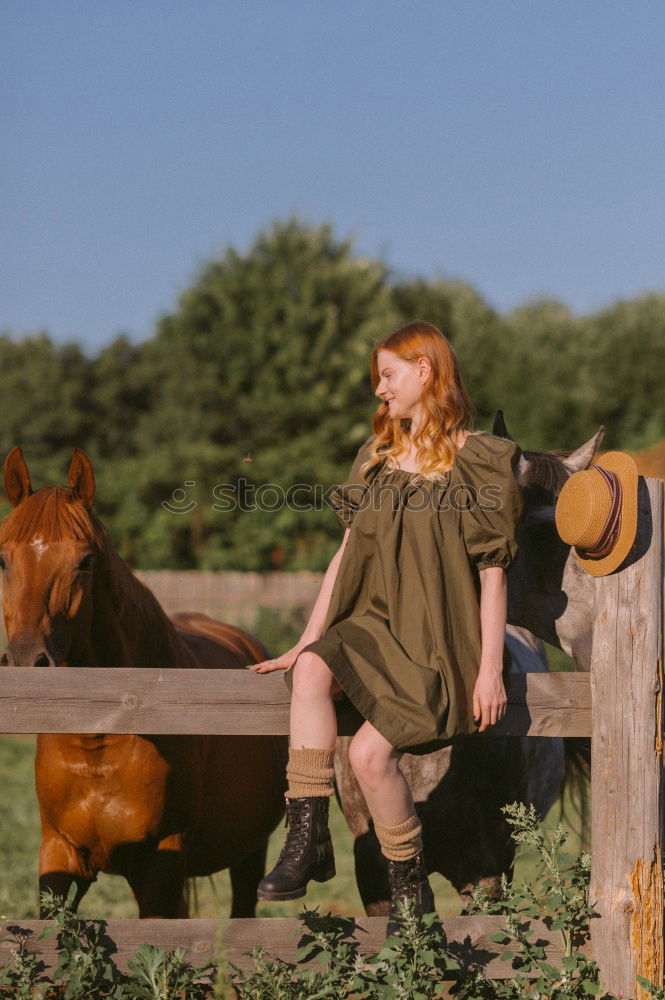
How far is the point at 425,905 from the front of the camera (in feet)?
9.57

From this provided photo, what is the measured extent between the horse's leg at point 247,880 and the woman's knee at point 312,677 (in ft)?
9.01

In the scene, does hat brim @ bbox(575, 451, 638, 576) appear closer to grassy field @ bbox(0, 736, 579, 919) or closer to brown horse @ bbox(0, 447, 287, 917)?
brown horse @ bbox(0, 447, 287, 917)

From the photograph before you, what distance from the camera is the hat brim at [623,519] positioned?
3.03 meters

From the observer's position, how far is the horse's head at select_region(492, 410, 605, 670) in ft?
12.2

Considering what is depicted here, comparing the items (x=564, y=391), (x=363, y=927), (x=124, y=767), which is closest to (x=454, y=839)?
(x=363, y=927)

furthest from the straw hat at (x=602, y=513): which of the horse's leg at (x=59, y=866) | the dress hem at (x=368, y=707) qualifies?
the horse's leg at (x=59, y=866)

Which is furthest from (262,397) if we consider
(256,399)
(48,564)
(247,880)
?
(48,564)

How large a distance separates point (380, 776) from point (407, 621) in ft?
1.45

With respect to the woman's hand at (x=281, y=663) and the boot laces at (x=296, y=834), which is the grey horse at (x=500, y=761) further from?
the boot laces at (x=296, y=834)

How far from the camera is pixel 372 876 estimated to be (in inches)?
153

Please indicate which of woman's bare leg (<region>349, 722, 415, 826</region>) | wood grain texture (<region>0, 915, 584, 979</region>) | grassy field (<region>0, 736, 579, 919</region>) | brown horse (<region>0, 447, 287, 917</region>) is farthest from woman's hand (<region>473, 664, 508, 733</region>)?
grassy field (<region>0, 736, 579, 919</region>)

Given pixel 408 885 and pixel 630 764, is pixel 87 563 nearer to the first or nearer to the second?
pixel 408 885

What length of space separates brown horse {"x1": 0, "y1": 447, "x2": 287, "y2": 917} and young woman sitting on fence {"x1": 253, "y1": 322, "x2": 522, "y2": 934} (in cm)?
84

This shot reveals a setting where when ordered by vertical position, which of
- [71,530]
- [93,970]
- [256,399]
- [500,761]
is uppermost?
[256,399]
